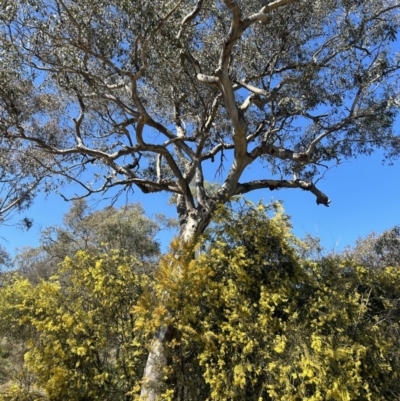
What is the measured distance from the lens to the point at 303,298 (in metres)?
5.59

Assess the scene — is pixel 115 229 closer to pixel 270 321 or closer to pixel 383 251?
pixel 383 251

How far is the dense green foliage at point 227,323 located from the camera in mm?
4840

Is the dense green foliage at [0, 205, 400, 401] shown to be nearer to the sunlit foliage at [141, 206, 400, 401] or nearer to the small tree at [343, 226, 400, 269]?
the sunlit foliage at [141, 206, 400, 401]

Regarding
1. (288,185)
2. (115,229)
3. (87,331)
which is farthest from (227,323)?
(115,229)

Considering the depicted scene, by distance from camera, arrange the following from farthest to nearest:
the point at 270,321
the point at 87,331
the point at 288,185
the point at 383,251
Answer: the point at 383,251, the point at 288,185, the point at 87,331, the point at 270,321

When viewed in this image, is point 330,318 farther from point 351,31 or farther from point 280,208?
point 351,31

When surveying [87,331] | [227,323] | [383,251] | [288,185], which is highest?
[383,251]

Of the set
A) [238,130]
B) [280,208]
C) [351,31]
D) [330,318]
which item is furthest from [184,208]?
[351,31]

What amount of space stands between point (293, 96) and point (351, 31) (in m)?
1.57

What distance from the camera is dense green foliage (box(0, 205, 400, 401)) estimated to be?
15.9 ft

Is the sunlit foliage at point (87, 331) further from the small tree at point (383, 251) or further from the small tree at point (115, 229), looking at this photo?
the small tree at point (115, 229)

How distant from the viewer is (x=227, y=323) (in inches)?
204

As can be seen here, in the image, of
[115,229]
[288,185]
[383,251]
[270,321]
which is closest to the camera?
[270,321]

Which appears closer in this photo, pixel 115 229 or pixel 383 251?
pixel 383 251
